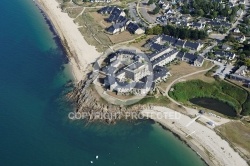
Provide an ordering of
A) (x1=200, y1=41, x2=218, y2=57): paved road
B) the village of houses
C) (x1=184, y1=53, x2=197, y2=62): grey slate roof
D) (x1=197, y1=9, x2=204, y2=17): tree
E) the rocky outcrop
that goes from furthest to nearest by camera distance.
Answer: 1. (x1=197, y1=9, x2=204, y2=17): tree
2. (x1=200, y1=41, x2=218, y2=57): paved road
3. (x1=184, y1=53, x2=197, y2=62): grey slate roof
4. the village of houses
5. the rocky outcrop

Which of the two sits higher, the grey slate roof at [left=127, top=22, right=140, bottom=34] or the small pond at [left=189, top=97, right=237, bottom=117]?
the grey slate roof at [left=127, top=22, right=140, bottom=34]

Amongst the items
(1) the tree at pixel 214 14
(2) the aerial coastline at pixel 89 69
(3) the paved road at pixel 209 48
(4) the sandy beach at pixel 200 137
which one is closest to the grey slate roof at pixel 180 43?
(3) the paved road at pixel 209 48

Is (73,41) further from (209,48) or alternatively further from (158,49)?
(209,48)

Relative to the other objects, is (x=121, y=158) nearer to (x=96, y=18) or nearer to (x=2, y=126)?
(x=2, y=126)

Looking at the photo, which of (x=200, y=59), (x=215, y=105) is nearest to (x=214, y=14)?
(x=200, y=59)

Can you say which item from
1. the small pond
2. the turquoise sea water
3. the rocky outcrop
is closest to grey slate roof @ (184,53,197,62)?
the small pond

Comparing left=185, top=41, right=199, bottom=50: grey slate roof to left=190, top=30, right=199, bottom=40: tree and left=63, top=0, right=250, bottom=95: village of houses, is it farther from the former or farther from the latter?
left=190, top=30, right=199, bottom=40: tree
